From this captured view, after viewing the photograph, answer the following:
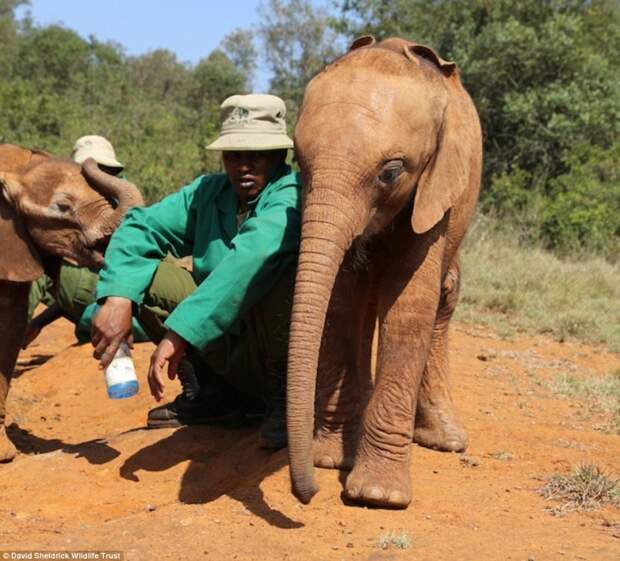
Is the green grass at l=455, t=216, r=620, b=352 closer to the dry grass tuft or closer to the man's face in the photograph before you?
the man's face

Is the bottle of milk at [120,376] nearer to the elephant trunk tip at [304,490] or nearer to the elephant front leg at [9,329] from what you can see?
the elephant front leg at [9,329]

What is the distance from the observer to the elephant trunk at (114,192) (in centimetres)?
489

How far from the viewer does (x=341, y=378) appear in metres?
4.22

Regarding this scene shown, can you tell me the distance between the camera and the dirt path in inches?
132

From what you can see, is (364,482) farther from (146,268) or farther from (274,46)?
(274,46)

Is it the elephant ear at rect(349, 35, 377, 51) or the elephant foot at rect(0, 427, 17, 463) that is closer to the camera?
the elephant ear at rect(349, 35, 377, 51)

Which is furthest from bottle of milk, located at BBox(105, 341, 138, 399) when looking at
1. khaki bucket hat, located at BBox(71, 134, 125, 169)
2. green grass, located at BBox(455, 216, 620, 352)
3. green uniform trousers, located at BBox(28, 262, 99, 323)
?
green grass, located at BBox(455, 216, 620, 352)

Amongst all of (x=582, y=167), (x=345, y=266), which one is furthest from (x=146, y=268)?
(x=582, y=167)

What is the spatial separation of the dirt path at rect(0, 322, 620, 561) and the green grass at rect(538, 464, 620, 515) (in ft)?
0.16

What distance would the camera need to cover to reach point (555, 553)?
3.25m

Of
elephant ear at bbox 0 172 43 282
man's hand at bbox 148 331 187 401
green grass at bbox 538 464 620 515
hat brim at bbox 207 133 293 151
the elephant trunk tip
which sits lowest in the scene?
green grass at bbox 538 464 620 515

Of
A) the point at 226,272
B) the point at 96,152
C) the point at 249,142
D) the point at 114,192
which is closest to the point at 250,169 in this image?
the point at 249,142

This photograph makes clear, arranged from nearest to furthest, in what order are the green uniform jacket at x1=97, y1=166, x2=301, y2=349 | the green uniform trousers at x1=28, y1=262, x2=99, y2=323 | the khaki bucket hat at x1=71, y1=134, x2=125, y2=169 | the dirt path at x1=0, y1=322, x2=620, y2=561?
the dirt path at x1=0, y1=322, x2=620, y2=561, the green uniform jacket at x1=97, y1=166, x2=301, y2=349, the green uniform trousers at x1=28, y1=262, x2=99, y2=323, the khaki bucket hat at x1=71, y1=134, x2=125, y2=169

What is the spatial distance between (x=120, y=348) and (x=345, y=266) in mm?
1018
